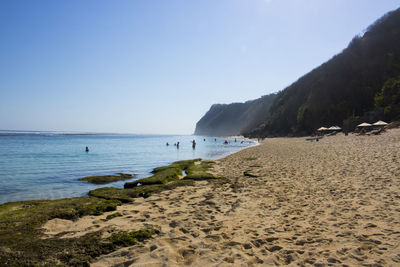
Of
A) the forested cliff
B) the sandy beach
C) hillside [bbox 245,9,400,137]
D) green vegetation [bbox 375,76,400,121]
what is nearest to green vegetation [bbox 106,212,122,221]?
the sandy beach

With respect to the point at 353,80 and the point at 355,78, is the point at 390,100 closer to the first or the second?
the point at 353,80

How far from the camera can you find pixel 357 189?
7.31 m

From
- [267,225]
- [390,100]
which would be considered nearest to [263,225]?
[267,225]

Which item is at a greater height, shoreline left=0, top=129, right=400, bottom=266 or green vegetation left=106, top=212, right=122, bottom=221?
shoreline left=0, top=129, right=400, bottom=266

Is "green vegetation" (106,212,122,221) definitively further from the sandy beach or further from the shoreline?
the sandy beach

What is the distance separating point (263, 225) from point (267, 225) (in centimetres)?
9

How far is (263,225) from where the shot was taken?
5066 mm

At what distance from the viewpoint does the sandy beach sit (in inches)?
142

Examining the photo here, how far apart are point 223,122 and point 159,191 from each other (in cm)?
18284

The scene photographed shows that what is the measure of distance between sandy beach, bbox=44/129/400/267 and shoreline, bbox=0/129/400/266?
2 cm

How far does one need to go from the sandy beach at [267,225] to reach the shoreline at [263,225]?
0.05 ft

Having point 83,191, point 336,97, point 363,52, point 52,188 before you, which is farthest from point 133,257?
point 363,52

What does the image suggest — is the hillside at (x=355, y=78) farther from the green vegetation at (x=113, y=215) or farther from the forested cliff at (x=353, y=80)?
the green vegetation at (x=113, y=215)

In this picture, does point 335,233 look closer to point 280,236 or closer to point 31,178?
point 280,236
